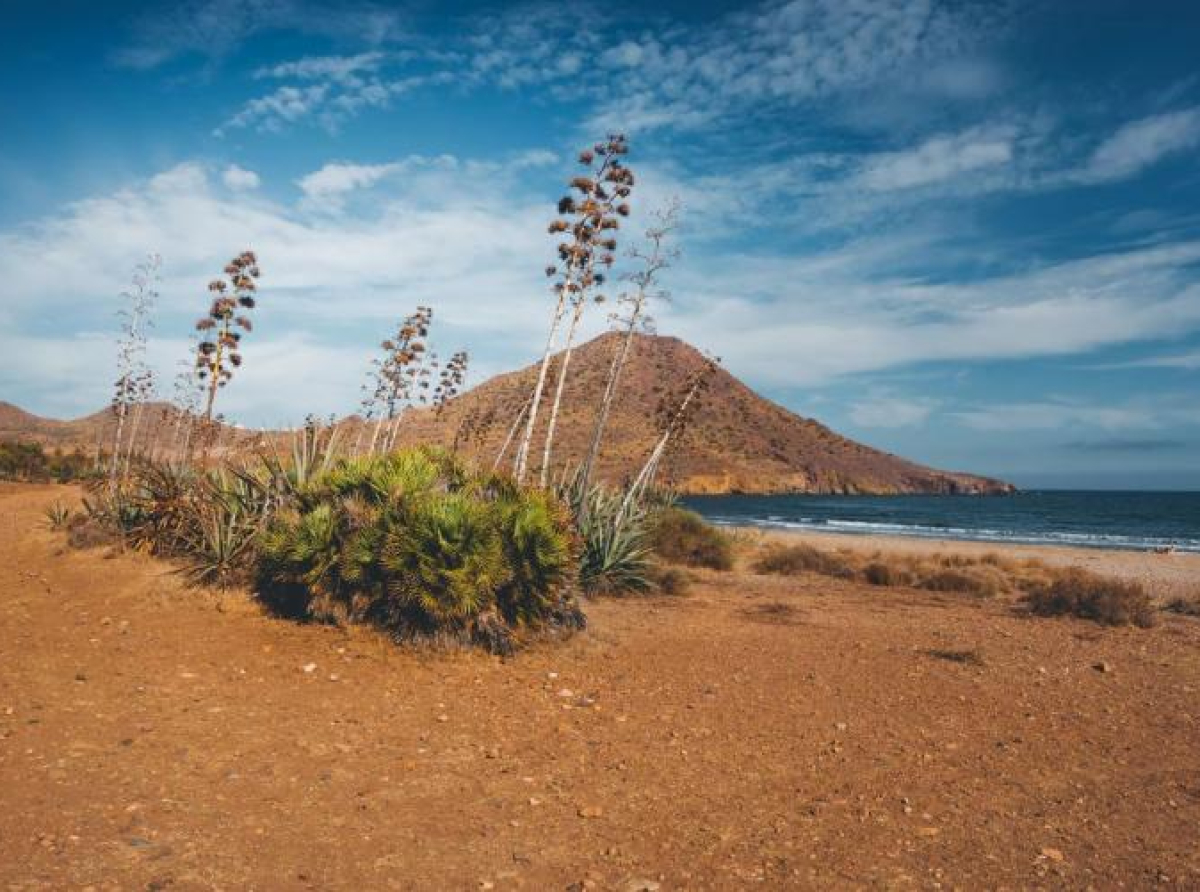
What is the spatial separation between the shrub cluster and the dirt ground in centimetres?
35

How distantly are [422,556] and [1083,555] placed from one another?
32.9m

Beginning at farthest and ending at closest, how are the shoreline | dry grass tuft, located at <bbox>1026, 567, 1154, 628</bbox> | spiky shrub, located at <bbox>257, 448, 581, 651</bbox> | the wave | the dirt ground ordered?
the wave < the shoreline < dry grass tuft, located at <bbox>1026, 567, 1154, 628</bbox> < spiky shrub, located at <bbox>257, 448, 581, 651</bbox> < the dirt ground

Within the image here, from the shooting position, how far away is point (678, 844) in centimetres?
459

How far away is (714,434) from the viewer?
102500 millimetres

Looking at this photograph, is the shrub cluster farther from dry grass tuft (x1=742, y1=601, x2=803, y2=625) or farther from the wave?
the wave

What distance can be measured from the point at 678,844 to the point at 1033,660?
271 inches

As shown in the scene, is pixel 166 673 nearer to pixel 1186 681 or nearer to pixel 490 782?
pixel 490 782

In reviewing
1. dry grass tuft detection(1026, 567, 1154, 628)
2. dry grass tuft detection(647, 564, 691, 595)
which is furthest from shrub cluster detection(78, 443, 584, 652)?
dry grass tuft detection(1026, 567, 1154, 628)

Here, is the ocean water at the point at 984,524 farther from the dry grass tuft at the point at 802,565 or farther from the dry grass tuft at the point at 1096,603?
the dry grass tuft at the point at 1096,603

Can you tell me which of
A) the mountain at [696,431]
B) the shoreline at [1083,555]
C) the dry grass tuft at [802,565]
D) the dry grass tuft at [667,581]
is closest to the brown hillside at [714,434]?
the mountain at [696,431]

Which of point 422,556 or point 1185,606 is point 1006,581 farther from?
point 422,556

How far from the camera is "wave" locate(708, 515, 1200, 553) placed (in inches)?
1578

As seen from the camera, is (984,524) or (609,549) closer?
(609,549)

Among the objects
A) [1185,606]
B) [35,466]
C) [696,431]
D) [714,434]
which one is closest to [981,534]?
[1185,606]
